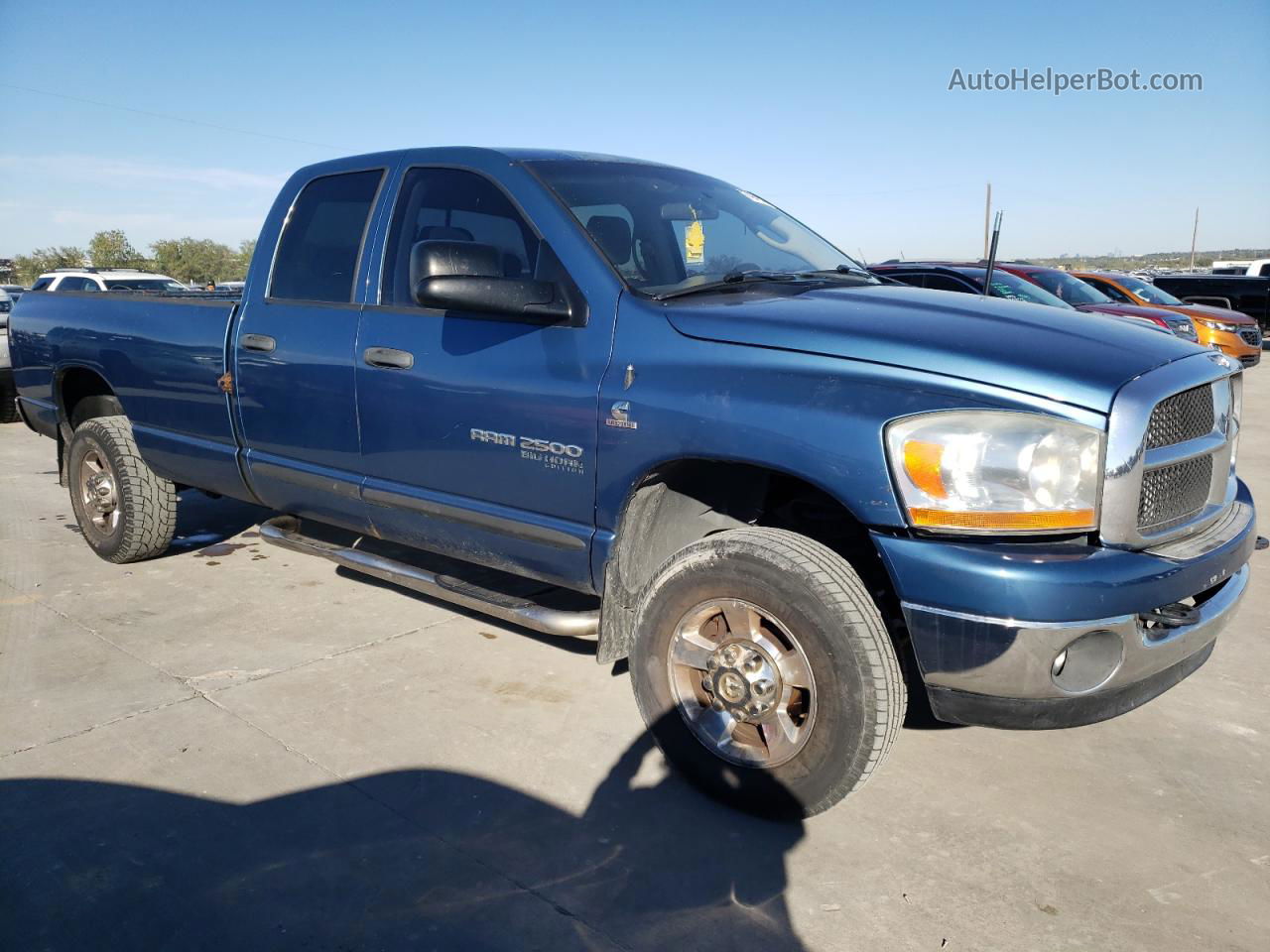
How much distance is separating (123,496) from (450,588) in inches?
97.1

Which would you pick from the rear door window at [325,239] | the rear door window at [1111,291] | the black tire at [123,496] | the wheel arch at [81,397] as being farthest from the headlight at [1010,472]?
the rear door window at [1111,291]

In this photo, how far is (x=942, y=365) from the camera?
2.47m

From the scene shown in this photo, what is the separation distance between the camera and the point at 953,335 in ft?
8.61

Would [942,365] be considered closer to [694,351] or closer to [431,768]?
[694,351]

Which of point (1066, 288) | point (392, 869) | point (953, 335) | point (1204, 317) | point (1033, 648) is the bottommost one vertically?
point (392, 869)

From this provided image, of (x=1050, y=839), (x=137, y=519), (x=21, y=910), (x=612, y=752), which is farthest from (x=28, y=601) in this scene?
(x=1050, y=839)

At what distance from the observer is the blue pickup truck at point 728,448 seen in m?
2.39

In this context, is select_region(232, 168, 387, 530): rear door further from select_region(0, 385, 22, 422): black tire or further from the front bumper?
select_region(0, 385, 22, 422): black tire

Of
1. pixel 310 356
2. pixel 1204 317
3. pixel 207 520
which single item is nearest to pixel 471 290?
pixel 310 356

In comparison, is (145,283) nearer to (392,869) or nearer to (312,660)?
(312,660)

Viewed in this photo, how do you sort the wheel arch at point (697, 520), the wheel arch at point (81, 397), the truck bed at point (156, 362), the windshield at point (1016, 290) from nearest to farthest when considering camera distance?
the wheel arch at point (697, 520) → the truck bed at point (156, 362) → the wheel arch at point (81, 397) → the windshield at point (1016, 290)

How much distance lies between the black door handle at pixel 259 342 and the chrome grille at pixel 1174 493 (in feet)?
10.5

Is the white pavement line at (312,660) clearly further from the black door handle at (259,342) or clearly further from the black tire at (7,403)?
the black tire at (7,403)

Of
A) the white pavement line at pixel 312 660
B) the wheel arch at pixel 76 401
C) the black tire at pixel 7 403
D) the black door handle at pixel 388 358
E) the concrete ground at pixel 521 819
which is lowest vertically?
the concrete ground at pixel 521 819
